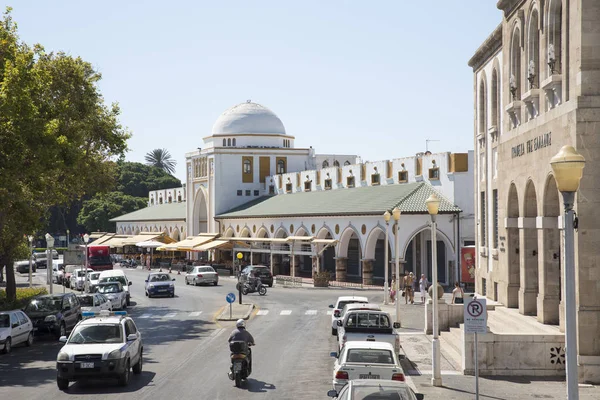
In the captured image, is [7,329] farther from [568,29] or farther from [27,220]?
[568,29]

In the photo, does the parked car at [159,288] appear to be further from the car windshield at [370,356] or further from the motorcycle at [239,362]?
the car windshield at [370,356]

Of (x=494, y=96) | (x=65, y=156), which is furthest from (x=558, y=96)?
(x=65, y=156)

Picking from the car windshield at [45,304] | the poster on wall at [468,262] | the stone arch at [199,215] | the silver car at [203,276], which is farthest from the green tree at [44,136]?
the stone arch at [199,215]

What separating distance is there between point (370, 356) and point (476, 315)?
244cm

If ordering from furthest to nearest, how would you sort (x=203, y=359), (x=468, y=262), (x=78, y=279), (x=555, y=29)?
(x=78, y=279), (x=468, y=262), (x=203, y=359), (x=555, y=29)

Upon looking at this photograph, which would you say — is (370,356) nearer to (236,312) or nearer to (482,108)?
(482,108)

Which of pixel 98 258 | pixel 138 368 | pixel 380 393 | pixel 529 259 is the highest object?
pixel 529 259

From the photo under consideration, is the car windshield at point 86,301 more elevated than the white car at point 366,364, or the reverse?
the white car at point 366,364

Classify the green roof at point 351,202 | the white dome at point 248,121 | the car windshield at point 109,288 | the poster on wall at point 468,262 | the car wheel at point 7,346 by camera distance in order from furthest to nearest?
the white dome at point 248,121, the green roof at point 351,202, the poster on wall at point 468,262, the car windshield at point 109,288, the car wheel at point 7,346

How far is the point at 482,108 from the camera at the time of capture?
36.4 meters

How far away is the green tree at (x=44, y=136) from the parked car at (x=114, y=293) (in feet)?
15.1

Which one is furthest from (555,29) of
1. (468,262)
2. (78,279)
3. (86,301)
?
(78,279)

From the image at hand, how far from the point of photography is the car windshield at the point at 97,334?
67.9ft

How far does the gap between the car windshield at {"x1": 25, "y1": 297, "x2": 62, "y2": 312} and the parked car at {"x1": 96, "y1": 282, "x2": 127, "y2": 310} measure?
928 centimetres
